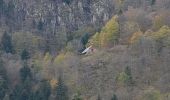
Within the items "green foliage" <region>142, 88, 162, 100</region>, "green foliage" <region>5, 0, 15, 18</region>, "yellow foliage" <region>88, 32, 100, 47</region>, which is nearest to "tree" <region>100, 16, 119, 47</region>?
"yellow foliage" <region>88, 32, 100, 47</region>

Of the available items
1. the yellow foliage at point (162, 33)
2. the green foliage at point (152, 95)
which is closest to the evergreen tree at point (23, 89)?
the green foliage at point (152, 95)

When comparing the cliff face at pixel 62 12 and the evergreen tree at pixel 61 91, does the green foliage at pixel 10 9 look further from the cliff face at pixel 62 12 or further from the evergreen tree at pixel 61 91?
the evergreen tree at pixel 61 91

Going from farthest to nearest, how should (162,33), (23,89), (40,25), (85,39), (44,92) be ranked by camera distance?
(40,25)
(85,39)
(162,33)
(23,89)
(44,92)

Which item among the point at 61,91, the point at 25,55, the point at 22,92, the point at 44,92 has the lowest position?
the point at 22,92

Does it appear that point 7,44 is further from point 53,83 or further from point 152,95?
point 152,95

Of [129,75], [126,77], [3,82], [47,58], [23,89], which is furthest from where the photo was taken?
[47,58]

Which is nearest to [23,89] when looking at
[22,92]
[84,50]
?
[22,92]

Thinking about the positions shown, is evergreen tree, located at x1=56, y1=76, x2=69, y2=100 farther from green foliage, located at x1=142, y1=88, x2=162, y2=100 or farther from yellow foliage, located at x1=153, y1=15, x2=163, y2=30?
yellow foliage, located at x1=153, y1=15, x2=163, y2=30

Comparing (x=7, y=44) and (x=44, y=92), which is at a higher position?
(x=7, y=44)
